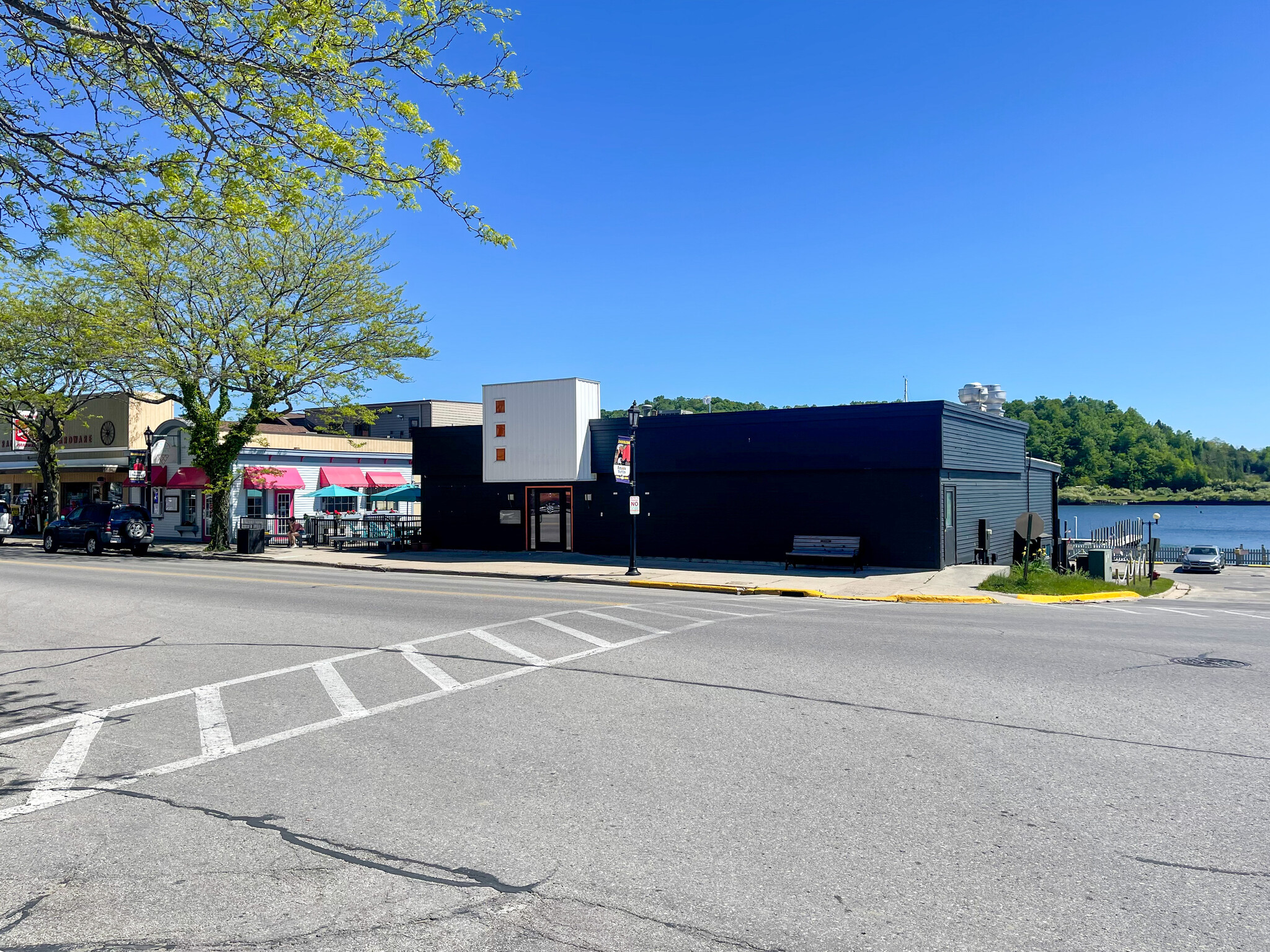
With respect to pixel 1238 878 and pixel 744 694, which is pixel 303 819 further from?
pixel 1238 878

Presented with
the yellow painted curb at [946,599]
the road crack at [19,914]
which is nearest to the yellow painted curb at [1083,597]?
the yellow painted curb at [946,599]

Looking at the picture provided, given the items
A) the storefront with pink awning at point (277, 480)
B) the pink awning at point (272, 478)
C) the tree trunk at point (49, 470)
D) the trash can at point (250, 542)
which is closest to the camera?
the trash can at point (250, 542)

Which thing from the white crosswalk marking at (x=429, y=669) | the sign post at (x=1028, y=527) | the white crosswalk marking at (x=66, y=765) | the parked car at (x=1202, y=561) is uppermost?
the sign post at (x=1028, y=527)

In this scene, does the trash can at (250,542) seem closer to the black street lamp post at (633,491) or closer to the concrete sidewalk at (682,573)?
the concrete sidewalk at (682,573)

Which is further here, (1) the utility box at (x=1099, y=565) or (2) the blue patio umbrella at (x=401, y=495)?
(2) the blue patio umbrella at (x=401, y=495)

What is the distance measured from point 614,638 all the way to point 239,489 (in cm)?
3304

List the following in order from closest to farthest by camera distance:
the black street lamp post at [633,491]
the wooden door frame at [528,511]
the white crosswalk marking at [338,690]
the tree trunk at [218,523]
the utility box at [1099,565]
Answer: the white crosswalk marking at [338,690] < the black street lamp post at [633,491] < the utility box at [1099,565] < the wooden door frame at [528,511] < the tree trunk at [218,523]

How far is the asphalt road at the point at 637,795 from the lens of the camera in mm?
4441

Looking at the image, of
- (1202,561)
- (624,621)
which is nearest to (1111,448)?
(1202,561)

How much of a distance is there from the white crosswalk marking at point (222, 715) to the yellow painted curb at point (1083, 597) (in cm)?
1048

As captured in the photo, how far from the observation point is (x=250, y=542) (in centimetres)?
3400

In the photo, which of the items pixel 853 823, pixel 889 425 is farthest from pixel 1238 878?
pixel 889 425

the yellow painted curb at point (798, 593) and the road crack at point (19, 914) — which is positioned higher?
the yellow painted curb at point (798, 593)

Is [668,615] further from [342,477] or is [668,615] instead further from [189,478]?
[189,478]
